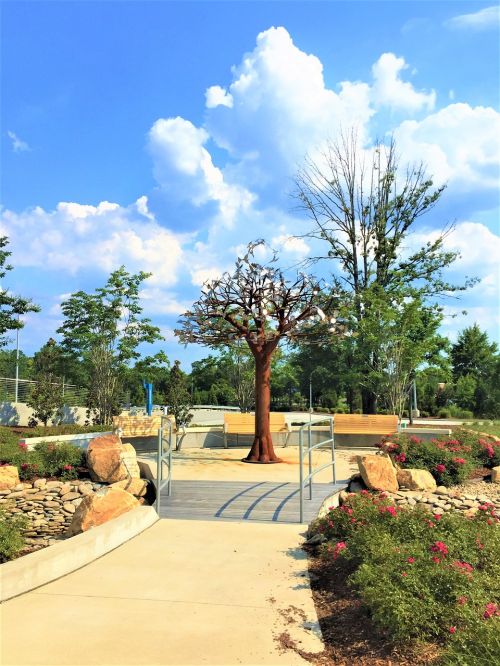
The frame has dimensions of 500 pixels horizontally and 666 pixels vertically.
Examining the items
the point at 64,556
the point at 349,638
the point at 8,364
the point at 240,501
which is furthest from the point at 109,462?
the point at 8,364

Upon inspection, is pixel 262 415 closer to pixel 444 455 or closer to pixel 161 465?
pixel 444 455

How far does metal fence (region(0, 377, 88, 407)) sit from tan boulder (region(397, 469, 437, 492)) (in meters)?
15.3

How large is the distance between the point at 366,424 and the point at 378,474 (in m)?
6.31

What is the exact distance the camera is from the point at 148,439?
1304cm

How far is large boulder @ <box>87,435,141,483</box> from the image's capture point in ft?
26.0

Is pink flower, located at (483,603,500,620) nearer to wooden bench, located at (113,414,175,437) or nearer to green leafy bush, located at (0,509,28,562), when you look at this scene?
green leafy bush, located at (0,509,28,562)

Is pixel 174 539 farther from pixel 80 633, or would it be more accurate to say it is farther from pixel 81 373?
pixel 81 373

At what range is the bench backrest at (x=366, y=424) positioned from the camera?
1351 centimetres

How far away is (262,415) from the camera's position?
1132cm

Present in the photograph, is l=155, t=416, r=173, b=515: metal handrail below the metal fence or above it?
below

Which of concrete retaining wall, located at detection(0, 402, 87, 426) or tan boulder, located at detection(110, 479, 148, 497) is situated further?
concrete retaining wall, located at detection(0, 402, 87, 426)

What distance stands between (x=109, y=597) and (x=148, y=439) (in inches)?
366

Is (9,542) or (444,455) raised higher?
(444,455)

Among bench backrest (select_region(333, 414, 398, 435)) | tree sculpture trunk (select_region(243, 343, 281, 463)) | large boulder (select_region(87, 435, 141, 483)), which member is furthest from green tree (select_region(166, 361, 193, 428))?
large boulder (select_region(87, 435, 141, 483))
